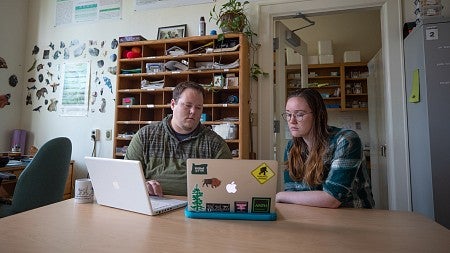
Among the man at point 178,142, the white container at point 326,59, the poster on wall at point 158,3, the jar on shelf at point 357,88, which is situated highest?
the poster on wall at point 158,3

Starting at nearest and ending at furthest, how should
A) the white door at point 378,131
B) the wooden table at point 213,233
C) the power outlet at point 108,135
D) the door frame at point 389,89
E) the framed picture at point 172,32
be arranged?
the wooden table at point 213,233 → the door frame at point 389,89 → the white door at point 378,131 → the framed picture at point 172,32 → the power outlet at point 108,135

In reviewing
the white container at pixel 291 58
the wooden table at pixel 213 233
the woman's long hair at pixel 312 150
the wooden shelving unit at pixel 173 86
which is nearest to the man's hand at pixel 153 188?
the wooden table at pixel 213 233

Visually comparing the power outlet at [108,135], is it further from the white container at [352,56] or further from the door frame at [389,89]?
the white container at [352,56]

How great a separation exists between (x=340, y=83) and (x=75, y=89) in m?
3.72

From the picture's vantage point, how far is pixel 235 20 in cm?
265

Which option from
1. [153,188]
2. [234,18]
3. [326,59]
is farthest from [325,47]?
[153,188]

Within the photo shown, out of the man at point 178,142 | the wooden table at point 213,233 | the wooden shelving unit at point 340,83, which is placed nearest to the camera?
the wooden table at point 213,233

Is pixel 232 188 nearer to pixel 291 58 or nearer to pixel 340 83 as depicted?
pixel 291 58

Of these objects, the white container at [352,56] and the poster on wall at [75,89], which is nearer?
the poster on wall at [75,89]

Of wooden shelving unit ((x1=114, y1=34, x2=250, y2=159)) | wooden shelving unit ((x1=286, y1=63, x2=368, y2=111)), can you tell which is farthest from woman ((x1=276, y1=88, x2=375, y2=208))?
wooden shelving unit ((x1=286, y1=63, x2=368, y2=111))

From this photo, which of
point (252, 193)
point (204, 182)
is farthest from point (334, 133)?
point (204, 182)

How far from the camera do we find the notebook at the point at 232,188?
0.95 m

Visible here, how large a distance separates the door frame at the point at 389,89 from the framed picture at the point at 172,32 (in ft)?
2.89

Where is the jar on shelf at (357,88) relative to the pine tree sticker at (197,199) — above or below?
above
